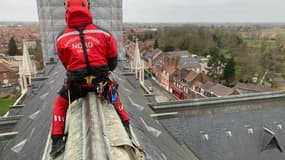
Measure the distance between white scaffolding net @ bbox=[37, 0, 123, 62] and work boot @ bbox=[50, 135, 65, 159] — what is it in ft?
49.2

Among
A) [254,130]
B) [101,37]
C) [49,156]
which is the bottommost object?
[254,130]

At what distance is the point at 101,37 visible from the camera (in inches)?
108

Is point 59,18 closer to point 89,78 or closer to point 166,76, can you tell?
point 89,78

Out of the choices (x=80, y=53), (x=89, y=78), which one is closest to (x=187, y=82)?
(x=89, y=78)

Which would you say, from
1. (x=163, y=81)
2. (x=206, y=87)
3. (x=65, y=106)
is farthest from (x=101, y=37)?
(x=163, y=81)

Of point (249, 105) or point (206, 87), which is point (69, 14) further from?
point (206, 87)

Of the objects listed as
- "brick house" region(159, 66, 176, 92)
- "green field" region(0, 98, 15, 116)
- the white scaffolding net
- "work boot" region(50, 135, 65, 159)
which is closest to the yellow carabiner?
"work boot" region(50, 135, 65, 159)

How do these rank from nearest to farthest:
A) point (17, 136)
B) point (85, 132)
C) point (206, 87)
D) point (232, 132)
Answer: point (85, 132)
point (17, 136)
point (232, 132)
point (206, 87)

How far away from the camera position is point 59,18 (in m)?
17.3

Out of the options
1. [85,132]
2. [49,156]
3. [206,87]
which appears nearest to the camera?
[85,132]

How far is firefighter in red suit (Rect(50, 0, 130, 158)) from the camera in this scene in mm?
2545

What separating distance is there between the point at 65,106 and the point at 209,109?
957cm

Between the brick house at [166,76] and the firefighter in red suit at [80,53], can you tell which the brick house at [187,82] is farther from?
the firefighter in red suit at [80,53]

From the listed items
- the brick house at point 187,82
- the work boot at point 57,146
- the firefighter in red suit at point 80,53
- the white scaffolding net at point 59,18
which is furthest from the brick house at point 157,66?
the work boot at point 57,146
